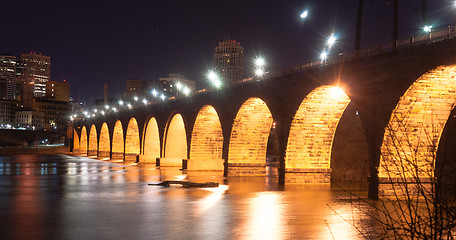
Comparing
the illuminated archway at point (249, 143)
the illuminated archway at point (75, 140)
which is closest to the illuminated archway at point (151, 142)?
the illuminated archway at point (249, 143)

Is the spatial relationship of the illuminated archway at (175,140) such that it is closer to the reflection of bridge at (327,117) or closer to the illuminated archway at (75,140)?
the reflection of bridge at (327,117)

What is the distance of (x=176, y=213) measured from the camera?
17.5 meters

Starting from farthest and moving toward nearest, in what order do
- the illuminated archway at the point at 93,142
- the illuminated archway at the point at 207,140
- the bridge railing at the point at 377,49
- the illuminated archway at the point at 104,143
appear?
the illuminated archway at the point at 93,142 → the illuminated archway at the point at 104,143 → the illuminated archway at the point at 207,140 → the bridge railing at the point at 377,49

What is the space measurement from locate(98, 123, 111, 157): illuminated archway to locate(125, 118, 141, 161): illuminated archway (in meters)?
16.3

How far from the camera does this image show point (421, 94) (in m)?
21.1

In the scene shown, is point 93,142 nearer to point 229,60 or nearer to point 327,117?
point 229,60

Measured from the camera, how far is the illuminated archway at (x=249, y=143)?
37875 millimetres

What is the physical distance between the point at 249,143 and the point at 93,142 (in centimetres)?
6485

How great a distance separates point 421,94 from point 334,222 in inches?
337

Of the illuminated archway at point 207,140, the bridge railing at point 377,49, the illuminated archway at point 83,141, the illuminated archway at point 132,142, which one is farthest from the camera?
the illuminated archway at point 83,141

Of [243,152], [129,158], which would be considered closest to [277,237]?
[243,152]

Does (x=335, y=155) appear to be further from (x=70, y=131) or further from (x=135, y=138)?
(x=70, y=131)

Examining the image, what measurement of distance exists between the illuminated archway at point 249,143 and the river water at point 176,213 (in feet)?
33.1

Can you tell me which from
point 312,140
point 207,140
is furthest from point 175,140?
point 312,140
